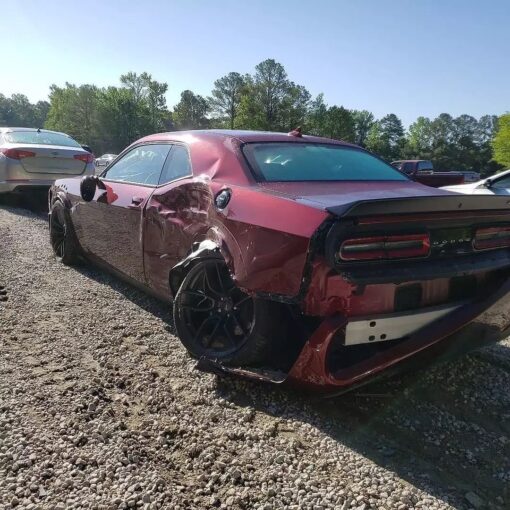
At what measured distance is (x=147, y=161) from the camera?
4.18 m

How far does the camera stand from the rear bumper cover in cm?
239

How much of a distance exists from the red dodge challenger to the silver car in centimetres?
575

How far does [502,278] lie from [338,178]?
3.79 feet

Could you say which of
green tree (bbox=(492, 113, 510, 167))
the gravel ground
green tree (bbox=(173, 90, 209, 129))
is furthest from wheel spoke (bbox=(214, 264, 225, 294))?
green tree (bbox=(173, 90, 209, 129))

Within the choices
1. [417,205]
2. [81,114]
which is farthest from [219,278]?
[81,114]

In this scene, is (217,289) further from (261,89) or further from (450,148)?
(450,148)

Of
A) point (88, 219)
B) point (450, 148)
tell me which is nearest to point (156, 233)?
point (88, 219)

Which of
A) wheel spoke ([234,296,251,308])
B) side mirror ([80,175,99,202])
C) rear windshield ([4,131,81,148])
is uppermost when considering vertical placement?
rear windshield ([4,131,81,148])

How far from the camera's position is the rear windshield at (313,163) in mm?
3195

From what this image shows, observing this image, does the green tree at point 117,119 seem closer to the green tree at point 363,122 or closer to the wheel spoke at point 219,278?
the green tree at point 363,122

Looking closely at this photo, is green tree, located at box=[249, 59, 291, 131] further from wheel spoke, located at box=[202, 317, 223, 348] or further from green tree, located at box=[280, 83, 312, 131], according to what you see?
wheel spoke, located at box=[202, 317, 223, 348]

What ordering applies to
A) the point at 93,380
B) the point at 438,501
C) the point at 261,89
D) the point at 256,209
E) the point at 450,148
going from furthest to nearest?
the point at 450,148 → the point at 261,89 → the point at 93,380 → the point at 256,209 → the point at 438,501

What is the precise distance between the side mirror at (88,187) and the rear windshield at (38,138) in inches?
200

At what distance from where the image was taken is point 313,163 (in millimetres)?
3438
